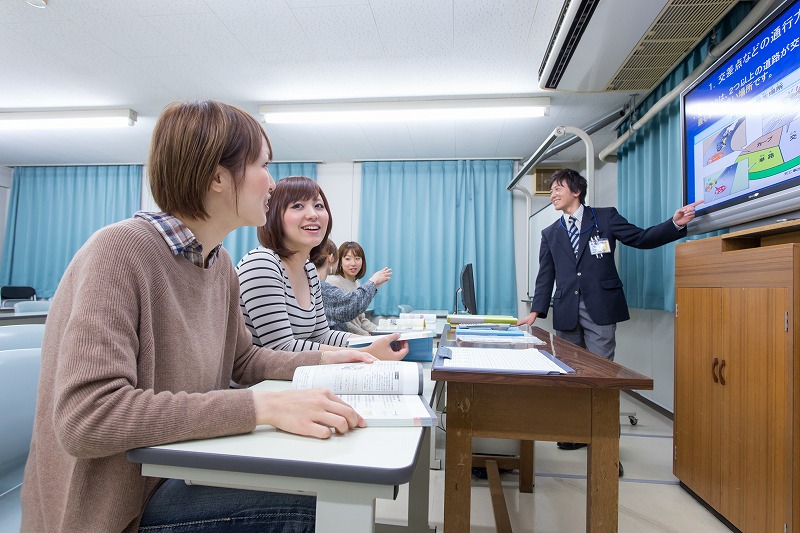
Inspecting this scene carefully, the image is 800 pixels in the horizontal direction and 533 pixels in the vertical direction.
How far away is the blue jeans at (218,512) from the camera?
0.68 metres

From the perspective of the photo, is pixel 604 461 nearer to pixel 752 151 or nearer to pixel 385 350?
pixel 385 350

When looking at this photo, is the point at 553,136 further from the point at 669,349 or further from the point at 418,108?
the point at 669,349

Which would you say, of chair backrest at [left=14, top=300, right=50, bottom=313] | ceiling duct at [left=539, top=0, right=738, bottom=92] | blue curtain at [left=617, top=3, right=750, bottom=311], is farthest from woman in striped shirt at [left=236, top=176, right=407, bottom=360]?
chair backrest at [left=14, top=300, right=50, bottom=313]

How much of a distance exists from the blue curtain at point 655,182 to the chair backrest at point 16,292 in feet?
21.3

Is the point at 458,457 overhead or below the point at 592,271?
below

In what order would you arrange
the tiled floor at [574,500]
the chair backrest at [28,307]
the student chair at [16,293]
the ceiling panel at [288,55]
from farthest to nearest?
the student chair at [16,293]
the chair backrest at [28,307]
the ceiling panel at [288,55]
the tiled floor at [574,500]

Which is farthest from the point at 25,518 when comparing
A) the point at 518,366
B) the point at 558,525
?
the point at 558,525

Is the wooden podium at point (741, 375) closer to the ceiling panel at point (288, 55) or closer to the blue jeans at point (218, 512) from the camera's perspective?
the blue jeans at point (218, 512)

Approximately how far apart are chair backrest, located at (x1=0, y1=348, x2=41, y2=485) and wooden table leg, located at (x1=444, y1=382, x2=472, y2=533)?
92 centimetres

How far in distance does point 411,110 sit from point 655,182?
6.63ft

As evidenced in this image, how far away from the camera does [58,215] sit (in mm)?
5695

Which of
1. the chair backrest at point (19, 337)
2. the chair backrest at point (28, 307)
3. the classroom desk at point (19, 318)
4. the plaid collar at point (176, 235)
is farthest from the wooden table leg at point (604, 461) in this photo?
the chair backrest at point (28, 307)

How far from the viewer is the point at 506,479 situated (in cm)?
210

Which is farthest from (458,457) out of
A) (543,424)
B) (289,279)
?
(289,279)
